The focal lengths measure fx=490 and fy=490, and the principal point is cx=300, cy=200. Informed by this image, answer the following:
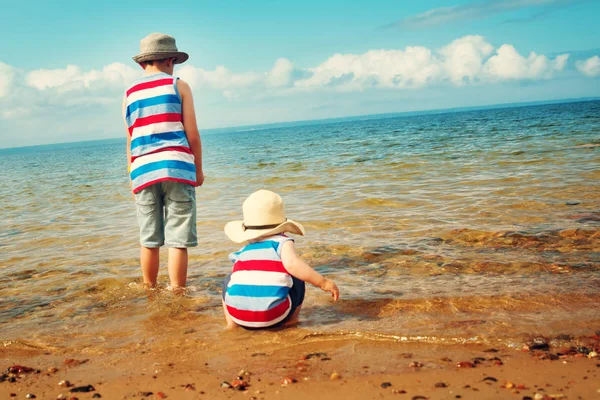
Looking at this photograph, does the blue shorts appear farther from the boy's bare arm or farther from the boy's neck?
the boy's neck

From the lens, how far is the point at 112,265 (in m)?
5.65

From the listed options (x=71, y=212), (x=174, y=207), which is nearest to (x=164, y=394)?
(x=174, y=207)

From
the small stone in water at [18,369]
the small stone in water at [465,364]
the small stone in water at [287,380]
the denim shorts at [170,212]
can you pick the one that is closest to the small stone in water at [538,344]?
the small stone in water at [465,364]

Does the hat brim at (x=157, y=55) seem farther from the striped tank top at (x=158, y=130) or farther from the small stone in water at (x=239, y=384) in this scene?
the small stone in water at (x=239, y=384)

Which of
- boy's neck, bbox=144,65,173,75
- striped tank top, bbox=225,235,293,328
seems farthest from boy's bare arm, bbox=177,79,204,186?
striped tank top, bbox=225,235,293,328

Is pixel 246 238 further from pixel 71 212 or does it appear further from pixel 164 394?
pixel 71 212

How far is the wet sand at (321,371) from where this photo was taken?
238cm

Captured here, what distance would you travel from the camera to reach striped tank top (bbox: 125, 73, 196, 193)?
3975 millimetres

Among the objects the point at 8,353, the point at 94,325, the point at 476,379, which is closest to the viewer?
the point at 476,379

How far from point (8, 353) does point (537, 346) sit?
132 inches

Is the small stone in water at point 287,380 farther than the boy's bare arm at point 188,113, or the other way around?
the boy's bare arm at point 188,113

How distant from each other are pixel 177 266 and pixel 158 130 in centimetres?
120

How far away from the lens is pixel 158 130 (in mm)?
4000

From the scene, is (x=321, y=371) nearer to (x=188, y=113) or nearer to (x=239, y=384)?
(x=239, y=384)
